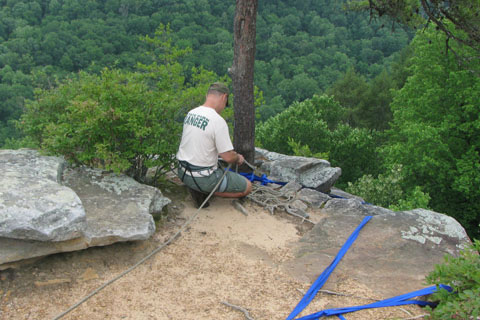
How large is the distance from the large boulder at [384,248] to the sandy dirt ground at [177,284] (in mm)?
209

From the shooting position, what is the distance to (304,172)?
23.9 ft

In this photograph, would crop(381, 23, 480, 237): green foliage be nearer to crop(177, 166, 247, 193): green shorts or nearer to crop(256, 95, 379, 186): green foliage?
crop(256, 95, 379, 186): green foliage

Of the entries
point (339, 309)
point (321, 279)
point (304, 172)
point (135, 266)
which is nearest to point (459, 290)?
point (339, 309)

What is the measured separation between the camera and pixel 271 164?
24.3 ft

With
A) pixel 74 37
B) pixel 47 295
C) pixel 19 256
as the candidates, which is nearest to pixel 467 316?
pixel 47 295

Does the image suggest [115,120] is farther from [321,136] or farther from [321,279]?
[321,136]

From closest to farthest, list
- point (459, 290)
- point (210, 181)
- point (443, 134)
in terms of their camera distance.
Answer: point (459, 290) → point (210, 181) → point (443, 134)

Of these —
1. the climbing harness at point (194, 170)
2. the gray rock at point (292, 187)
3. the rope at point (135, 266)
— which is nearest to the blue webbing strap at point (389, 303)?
the rope at point (135, 266)

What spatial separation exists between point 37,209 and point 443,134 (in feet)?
47.2

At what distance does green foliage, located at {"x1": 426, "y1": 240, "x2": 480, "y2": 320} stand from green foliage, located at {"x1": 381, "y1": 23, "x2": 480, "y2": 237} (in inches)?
440

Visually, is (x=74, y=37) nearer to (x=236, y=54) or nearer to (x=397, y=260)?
(x=236, y=54)

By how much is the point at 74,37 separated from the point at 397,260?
171 feet

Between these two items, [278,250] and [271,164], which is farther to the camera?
[271,164]

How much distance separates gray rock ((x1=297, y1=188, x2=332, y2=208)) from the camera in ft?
19.8
